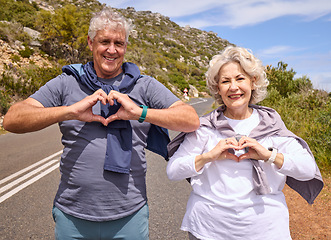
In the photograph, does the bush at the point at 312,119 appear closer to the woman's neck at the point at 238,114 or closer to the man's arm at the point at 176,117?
the woman's neck at the point at 238,114

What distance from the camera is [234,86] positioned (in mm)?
1921

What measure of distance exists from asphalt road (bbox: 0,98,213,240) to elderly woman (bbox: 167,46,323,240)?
171 centimetres

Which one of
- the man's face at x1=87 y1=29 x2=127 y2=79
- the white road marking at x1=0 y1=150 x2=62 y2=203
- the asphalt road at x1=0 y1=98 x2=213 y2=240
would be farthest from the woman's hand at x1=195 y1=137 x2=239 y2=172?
the white road marking at x1=0 y1=150 x2=62 y2=203

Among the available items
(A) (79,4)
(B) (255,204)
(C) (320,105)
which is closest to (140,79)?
(B) (255,204)

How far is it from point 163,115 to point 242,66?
2.25ft

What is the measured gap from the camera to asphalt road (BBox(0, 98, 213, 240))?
3.48m

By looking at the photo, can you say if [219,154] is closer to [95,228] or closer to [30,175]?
[95,228]

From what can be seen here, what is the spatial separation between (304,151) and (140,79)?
3.92 feet

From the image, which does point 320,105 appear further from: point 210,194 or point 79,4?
point 79,4

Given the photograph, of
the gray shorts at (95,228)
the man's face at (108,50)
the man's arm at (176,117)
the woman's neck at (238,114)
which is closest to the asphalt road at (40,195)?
the gray shorts at (95,228)

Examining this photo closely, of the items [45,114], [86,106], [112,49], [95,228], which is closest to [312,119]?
[112,49]

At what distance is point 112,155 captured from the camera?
172 cm

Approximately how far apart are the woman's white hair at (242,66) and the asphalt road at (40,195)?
213 cm

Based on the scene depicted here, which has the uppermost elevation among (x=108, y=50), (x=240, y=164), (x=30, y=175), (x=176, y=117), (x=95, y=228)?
(x=108, y=50)
